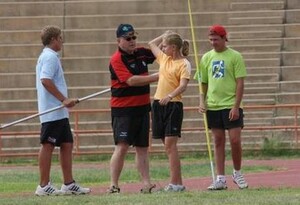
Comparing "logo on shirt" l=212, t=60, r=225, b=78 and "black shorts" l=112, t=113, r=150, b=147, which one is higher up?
"logo on shirt" l=212, t=60, r=225, b=78

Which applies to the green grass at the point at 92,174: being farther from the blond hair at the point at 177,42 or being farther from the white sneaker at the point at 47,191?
the blond hair at the point at 177,42

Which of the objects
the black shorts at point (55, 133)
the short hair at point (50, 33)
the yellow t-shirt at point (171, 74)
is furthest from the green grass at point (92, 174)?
the yellow t-shirt at point (171, 74)

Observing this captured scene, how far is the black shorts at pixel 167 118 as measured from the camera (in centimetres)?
1248

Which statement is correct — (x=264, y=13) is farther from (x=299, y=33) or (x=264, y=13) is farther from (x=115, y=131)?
(x=115, y=131)

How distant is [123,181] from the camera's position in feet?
50.6

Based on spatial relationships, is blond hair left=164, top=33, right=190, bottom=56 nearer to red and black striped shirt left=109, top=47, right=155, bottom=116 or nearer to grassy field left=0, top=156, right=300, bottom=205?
red and black striped shirt left=109, top=47, right=155, bottom=116

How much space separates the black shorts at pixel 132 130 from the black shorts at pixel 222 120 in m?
0.93

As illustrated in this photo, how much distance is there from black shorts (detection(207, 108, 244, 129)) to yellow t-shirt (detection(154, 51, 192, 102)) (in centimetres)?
58

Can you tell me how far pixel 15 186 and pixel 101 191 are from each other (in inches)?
76.2

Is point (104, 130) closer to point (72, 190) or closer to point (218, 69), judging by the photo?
point (218, 69)

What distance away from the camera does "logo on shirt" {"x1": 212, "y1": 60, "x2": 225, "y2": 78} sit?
12859mm

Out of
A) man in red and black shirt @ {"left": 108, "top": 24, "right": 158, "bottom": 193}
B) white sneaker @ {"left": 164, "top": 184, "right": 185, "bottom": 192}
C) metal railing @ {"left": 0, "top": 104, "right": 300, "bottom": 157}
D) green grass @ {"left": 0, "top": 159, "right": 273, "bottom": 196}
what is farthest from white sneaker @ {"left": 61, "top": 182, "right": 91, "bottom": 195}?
metal railing @ {"left": 0, "top": 104, "right": 300, "bottom": 157}

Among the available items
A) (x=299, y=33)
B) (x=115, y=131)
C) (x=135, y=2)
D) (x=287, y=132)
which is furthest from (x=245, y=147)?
(x=115, y=131)

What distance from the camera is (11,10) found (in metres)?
27.8
